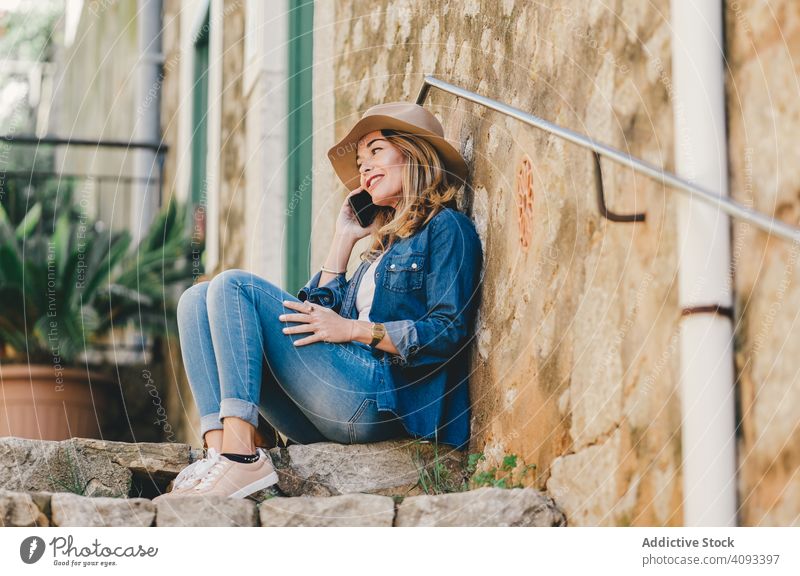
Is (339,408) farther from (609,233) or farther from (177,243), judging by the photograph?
(177,243)

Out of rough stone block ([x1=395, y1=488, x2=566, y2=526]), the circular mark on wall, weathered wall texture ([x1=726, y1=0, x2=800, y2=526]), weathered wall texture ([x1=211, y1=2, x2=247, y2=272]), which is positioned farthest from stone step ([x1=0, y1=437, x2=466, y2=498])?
weathered wall texture ([x1=211, y1=2, x2=247, y2=272])

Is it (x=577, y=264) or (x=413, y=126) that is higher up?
(x=413, y=126)

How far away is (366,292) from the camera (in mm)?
3189

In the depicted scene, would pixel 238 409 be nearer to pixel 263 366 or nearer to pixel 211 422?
pixel 211 422

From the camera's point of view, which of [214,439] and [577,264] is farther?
[214,439]

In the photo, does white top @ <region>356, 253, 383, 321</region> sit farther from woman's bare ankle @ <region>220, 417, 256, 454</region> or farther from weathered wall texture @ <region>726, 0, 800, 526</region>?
weathered wall texture @ <region>726, 0, 800, 526</region>

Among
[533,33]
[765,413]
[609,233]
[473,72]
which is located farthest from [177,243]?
[765,413]

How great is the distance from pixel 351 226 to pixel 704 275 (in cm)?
155

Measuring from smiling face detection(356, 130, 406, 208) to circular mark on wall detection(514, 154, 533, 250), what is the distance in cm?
44

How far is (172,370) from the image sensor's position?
7.12m

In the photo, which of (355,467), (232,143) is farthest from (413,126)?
(232,143)

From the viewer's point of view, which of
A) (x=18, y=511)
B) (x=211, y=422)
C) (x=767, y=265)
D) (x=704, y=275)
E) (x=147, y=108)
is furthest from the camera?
(x=147, y=108)

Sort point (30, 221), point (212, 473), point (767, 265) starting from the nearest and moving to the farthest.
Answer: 1. point (767, 265)
2. point (212, 473)
3. point (30, 221)

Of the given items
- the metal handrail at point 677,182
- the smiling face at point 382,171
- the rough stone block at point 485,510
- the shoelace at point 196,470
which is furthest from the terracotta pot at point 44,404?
the metal handrail at point 677,182
